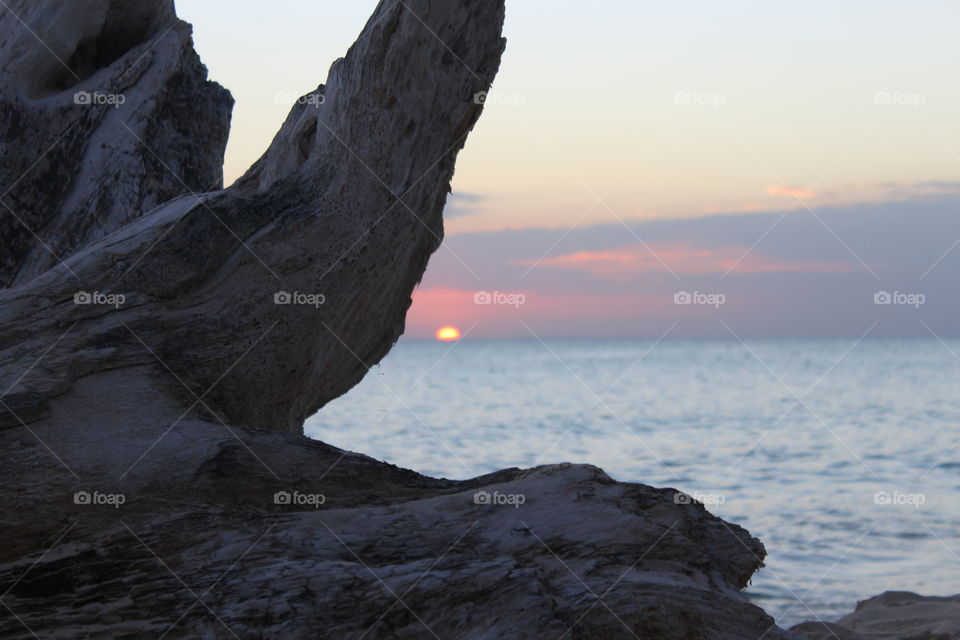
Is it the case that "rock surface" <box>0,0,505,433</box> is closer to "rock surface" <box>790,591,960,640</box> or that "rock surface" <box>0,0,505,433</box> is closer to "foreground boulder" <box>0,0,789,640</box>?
"foreground boulder" <box>0,0,789,640</box>

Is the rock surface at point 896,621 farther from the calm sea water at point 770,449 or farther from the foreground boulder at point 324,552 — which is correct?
the foreground boulder at point 324,552

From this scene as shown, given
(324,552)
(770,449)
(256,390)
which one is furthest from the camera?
(770,449)

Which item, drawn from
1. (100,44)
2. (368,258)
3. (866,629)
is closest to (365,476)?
(368,258)

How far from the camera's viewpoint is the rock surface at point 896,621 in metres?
7.54

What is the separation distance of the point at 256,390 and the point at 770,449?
17883 mm

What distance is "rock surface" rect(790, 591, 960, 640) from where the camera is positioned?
7543 mm

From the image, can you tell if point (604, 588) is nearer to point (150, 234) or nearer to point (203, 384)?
point (203, 384)

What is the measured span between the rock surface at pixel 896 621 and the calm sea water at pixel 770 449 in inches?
22.1

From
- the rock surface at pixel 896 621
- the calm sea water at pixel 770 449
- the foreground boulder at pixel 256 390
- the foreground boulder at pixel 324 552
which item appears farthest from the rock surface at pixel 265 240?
the rock surface at pixel 896 621

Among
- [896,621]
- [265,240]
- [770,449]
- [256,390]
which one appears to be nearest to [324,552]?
[256,390]

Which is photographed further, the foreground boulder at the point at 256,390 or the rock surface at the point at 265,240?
the rock surface at the point at 265,240

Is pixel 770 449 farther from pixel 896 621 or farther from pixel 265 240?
pixel 265 240

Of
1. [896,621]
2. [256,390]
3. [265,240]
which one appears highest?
[265,240]

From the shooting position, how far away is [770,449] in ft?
69.4
